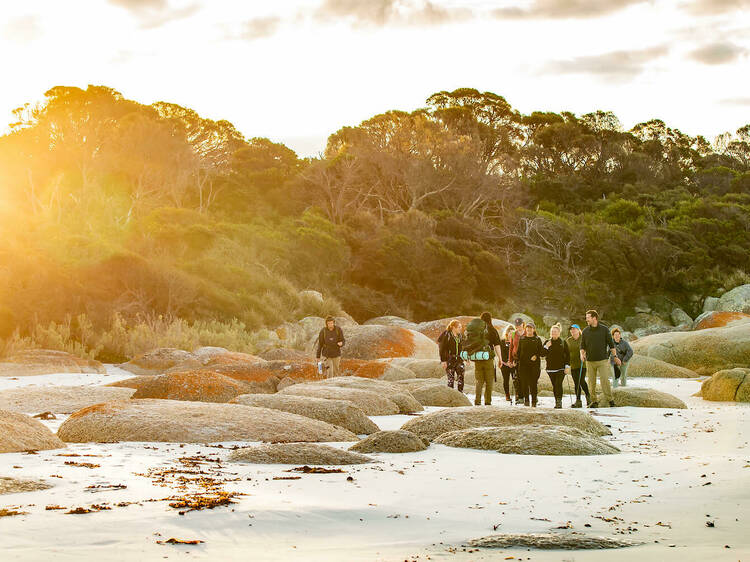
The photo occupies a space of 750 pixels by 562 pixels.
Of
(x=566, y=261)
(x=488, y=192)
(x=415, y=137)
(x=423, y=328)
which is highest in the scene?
(x=415, y=137)

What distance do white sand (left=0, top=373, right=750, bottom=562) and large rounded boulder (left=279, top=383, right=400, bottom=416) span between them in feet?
12.4

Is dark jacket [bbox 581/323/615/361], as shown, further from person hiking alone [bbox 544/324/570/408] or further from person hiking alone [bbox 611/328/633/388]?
person hiking alone [bbox 611/328/633/388]

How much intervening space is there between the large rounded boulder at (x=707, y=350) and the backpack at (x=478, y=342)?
13.0 meters

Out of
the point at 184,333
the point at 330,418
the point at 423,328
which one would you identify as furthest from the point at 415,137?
the point at 330,418

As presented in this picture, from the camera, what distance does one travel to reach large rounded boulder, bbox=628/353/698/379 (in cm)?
2552

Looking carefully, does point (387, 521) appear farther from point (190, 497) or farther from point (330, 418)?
point (330, 418)

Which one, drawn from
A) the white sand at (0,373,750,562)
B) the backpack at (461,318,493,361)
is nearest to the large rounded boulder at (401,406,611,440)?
the white sand at (0,373,750,562)

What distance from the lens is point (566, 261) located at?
49656mm

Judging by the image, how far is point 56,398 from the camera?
589 inches

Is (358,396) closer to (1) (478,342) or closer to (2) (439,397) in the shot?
(2) (439,397)

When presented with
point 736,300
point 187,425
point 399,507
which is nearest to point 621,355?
point 187,425

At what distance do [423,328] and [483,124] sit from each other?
33471 mm

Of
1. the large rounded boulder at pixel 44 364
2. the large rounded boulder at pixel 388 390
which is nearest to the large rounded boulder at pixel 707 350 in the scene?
the large rounded boulder at pixel 388 390

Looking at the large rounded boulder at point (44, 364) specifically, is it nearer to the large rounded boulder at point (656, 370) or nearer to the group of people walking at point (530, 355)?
the group of people walking at point (530, 355)
